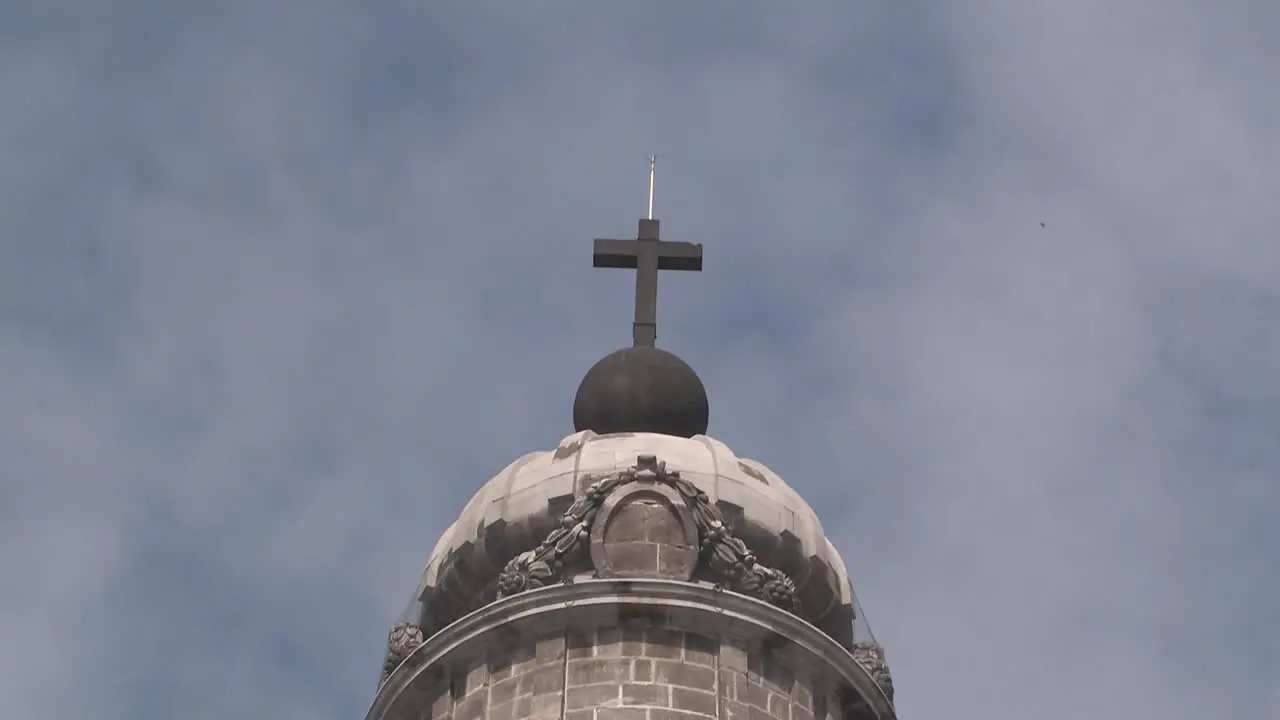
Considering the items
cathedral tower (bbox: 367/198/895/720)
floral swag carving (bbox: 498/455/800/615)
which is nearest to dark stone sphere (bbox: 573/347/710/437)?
cathedral tower (bbox: 367/198/895/720)

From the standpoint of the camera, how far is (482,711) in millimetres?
26453

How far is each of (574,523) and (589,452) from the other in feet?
4.42

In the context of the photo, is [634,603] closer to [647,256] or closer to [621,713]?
[621,713]

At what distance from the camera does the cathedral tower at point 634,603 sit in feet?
86.1

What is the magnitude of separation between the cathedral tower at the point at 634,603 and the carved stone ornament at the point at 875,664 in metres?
0.02

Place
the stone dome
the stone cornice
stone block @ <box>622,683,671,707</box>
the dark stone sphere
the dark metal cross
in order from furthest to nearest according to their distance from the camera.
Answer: the dark metal cross < the dark stone sphere < the stone dome < the stone cornice < stone block @ <box>622,683,671,707</box>

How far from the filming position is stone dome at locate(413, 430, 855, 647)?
1100 inches

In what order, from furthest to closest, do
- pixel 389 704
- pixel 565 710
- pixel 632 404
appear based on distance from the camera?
pixel 632 404 < pixel 389 704 < pixel 565 710

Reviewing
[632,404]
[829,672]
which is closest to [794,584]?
[829,672]

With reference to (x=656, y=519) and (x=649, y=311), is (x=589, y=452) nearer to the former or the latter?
(x=656, y=519)

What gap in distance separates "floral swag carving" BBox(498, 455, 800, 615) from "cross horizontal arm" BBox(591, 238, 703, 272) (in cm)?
501

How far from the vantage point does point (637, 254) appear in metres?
32.3

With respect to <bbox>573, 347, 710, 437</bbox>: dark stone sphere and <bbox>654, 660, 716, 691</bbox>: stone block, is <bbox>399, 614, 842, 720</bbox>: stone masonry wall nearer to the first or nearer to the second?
<bbox>654, 660, 716, 691</bbox>: stone block

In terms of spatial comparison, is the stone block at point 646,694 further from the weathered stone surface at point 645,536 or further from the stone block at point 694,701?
the weathered stone surface at point 645,536
